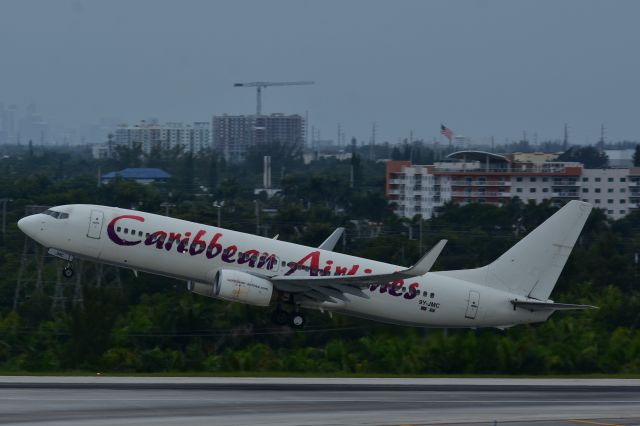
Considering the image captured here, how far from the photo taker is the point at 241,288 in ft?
157

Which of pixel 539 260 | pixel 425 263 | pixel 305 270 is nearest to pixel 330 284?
pixel 305 270

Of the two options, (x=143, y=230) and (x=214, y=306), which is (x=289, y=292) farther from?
(x=214, y=306)

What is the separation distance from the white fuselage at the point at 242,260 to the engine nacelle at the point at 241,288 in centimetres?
78

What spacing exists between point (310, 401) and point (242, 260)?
13.5 m

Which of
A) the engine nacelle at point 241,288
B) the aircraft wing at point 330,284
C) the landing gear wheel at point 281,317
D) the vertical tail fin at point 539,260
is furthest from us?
the vertical tail fin at point 539,260

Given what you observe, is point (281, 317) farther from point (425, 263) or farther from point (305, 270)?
point (425, 263)

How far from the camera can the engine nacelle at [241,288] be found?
157ft

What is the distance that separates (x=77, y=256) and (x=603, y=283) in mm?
58524

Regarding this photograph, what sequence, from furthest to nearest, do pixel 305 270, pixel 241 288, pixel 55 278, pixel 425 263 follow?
pixel 55 278 < pixel 305 270 < pixel 241 288 < pixel 425 263

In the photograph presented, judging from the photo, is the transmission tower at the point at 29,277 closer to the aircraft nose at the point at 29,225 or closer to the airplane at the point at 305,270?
the aircraft nose at the point at 29,225

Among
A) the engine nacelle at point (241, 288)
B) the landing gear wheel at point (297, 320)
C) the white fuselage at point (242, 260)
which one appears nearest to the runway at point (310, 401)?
the engine nacelle at point (241, 288)

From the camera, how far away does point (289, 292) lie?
50.2 metres

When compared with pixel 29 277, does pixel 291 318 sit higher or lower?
higher

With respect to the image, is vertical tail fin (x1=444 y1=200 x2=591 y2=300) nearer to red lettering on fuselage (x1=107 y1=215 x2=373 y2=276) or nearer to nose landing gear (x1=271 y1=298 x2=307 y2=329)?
red lettering on fuselage (x1=107 y1=215 x2=373 y2=276)
